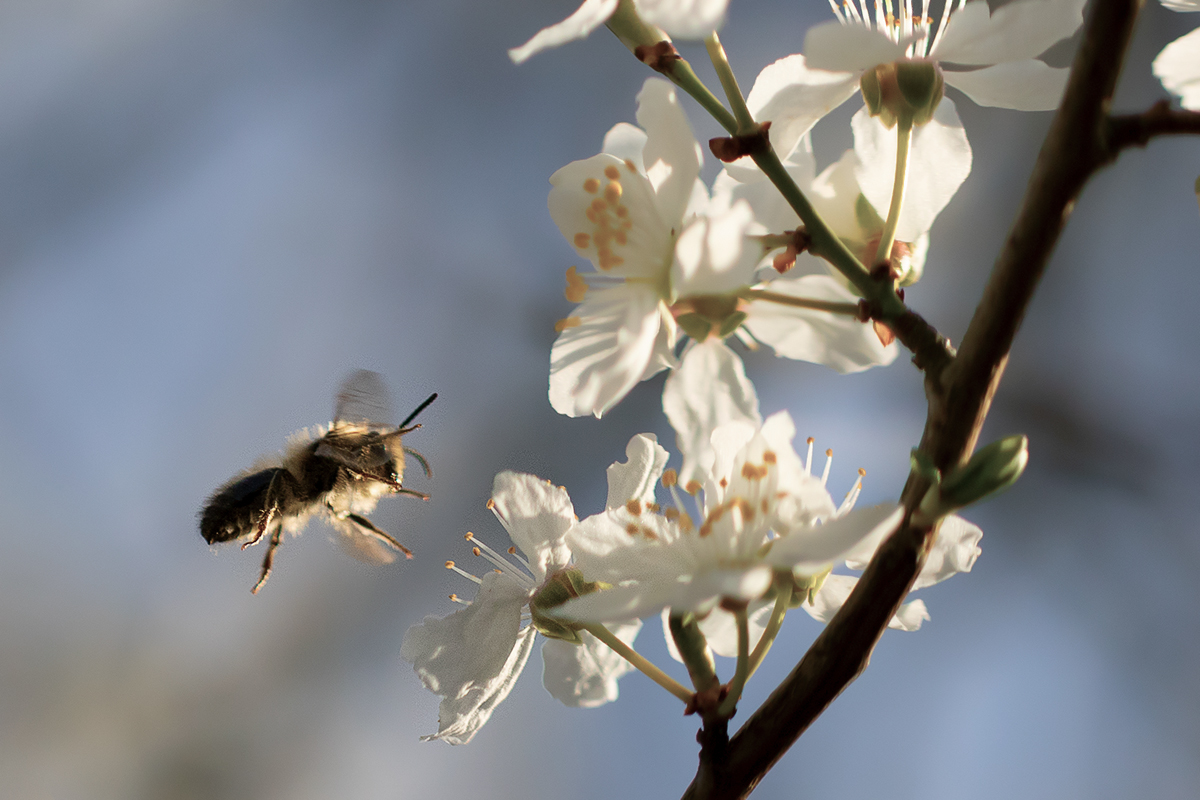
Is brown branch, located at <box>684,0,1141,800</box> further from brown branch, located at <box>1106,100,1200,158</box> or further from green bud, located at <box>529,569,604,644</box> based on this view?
green bud, located at <box>529,569,604,644</box>

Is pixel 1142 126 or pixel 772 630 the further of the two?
pixel 772 630

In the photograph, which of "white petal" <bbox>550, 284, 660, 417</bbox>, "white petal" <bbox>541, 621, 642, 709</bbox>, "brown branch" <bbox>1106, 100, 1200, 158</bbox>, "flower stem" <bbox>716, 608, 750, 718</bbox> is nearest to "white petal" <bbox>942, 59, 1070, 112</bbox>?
"brown branch" <bbox>1106, 100, 1200, 158</bbox>

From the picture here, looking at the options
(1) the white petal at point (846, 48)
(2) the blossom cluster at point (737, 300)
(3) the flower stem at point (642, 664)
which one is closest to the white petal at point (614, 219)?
(2) the blossom cluster at point (737, 300)

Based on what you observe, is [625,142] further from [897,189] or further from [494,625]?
[494,625]

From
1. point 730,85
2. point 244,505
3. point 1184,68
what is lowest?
point 244,505

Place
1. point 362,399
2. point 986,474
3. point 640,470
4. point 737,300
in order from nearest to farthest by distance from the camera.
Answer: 1. point 986,474
2. point 737,300
3. point 640,470
4. point 362,399

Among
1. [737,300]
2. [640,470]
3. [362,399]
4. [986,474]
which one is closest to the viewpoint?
[986,474]

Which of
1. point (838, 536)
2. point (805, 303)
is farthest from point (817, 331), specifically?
point (838, 536)
